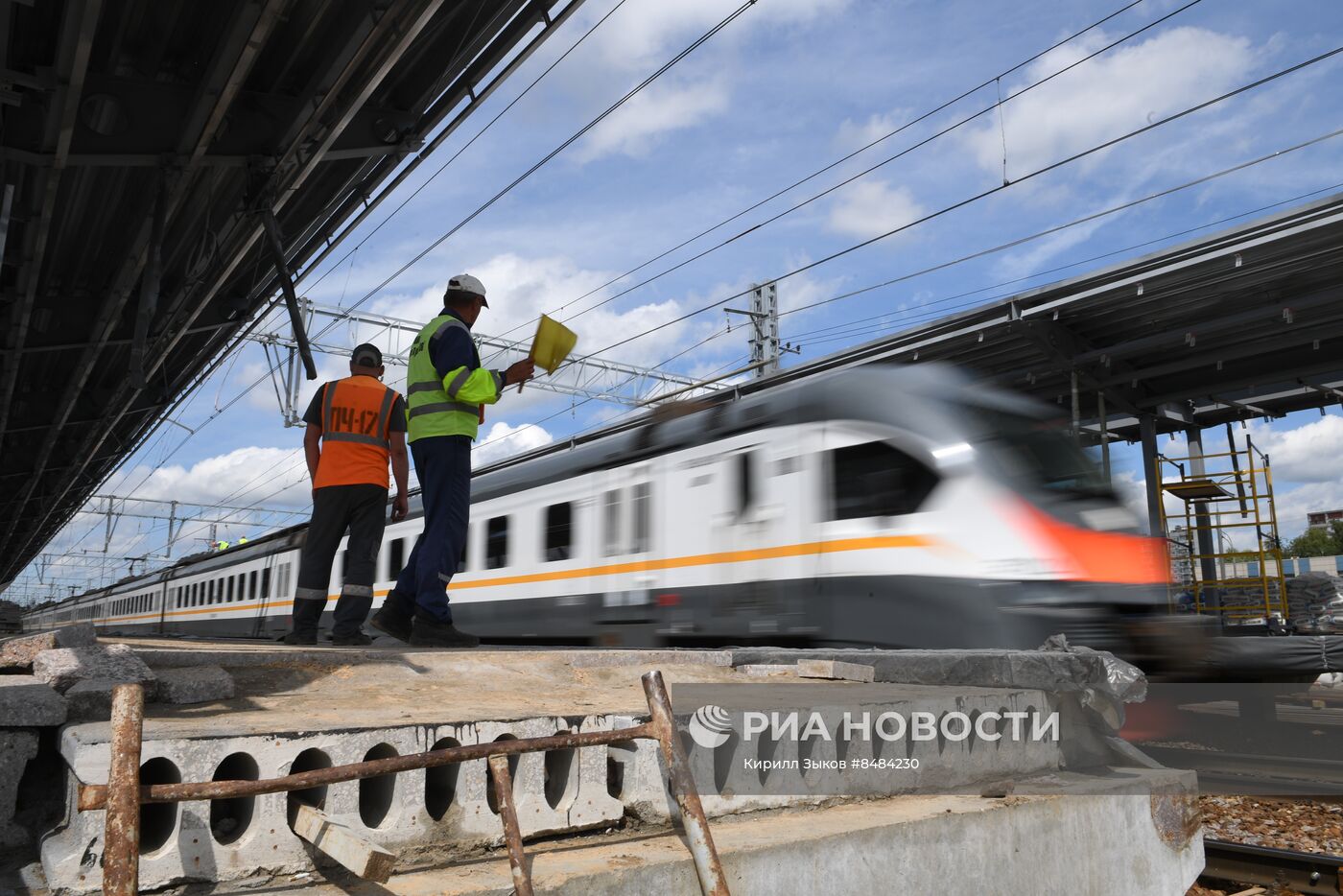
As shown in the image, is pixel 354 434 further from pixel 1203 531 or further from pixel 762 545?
pixel 1203 531

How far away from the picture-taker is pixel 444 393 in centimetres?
533

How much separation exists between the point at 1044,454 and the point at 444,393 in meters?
4.90

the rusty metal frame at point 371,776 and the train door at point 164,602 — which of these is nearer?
the rusty metal frame at point 371,776

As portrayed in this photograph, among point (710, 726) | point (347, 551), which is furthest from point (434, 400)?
point (710, 726)

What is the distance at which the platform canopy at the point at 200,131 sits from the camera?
23.7 feet

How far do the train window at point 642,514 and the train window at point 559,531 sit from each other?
1.19 meters

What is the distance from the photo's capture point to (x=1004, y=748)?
397cm

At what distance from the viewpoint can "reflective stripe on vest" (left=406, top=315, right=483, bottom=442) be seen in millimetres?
5289

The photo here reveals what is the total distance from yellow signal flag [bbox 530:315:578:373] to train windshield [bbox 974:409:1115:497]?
3.64m

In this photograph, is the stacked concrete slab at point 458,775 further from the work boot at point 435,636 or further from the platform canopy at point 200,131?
the platform canopy at point 200,131

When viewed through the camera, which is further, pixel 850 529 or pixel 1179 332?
pixel 1179 332

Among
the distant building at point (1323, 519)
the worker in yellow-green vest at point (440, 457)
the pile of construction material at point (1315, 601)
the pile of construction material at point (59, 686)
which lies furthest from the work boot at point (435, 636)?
the distant building at point (1323, 519)

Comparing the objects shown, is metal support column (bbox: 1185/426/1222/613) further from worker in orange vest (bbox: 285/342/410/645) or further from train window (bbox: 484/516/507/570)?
worker in orange vest (bbox: 285/342/410/645)

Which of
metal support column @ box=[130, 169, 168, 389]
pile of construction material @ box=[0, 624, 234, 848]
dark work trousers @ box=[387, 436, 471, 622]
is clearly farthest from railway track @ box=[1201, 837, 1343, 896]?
metal support column @ box=[130, 169, 168, 389]
